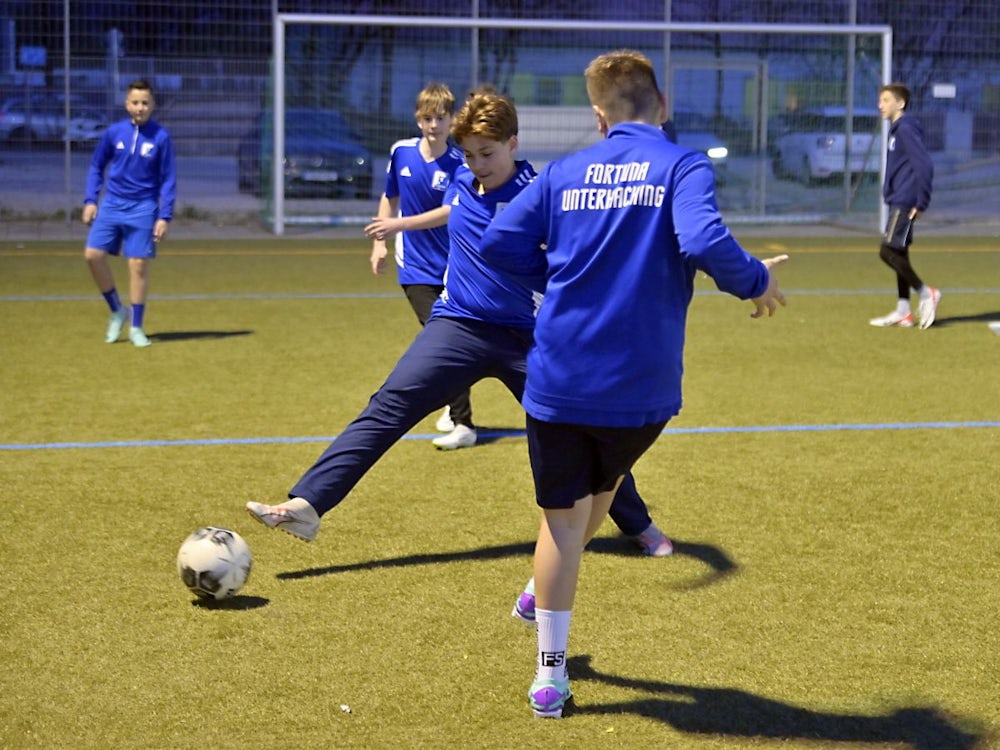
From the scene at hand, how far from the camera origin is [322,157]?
20750mm

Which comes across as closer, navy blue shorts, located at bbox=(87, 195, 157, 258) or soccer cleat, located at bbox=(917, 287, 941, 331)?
navy blue shorts, located at bbox=(87, 195, 157, 258)

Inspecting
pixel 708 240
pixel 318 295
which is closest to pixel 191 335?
pixel 318 295

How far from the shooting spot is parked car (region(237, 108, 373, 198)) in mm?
20703

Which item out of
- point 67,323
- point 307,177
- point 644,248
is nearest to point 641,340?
point 644,248

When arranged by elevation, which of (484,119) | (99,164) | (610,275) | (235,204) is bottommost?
(235,204)

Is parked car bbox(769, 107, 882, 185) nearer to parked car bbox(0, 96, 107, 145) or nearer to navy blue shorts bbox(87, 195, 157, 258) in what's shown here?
parked car bbox(0, 96, 107, 145)

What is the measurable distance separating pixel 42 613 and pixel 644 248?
246cm

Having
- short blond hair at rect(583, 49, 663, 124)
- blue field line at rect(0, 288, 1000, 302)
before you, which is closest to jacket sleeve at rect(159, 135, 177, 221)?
blue field line at rect(0, 288, 1000, 302)

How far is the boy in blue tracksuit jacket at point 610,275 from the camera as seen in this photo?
3.56 metres

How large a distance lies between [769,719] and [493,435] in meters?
3.87

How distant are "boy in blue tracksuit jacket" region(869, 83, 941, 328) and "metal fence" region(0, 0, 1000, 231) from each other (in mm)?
9171

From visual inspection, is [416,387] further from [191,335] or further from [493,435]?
[191,335]

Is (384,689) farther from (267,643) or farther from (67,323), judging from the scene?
Answer: (67,323)

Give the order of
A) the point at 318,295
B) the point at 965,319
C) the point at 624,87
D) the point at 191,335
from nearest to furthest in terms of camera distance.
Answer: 1. the point at 624,87
2. the point at 191,335
3. the point at 965,319
4. the point at 318,295
